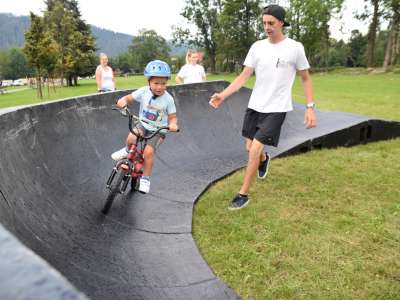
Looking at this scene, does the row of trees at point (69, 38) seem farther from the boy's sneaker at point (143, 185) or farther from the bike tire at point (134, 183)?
the boy's sneaker at point (143, 185)

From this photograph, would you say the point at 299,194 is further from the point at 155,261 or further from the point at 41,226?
the point at 41,226

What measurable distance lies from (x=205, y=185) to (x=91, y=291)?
316 centimetres

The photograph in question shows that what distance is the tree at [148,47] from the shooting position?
116m

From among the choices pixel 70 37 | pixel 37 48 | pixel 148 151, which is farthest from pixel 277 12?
pixel 70 37

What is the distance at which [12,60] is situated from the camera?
431 feet

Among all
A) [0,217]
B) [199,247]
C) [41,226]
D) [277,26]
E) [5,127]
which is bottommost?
[199,247]

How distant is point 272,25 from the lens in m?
4.36

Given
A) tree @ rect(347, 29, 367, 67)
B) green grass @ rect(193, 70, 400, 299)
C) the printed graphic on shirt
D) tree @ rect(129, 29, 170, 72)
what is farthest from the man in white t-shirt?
A: tree @ rect(129, 29, 170, 72)

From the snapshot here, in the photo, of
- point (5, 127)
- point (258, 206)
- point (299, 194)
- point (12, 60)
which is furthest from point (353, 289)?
point (12, 60)

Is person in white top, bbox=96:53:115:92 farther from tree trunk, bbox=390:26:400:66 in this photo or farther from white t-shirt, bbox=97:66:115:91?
tree trunk, bbox=390:26:400:66

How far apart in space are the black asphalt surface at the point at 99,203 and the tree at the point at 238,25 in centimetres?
5058

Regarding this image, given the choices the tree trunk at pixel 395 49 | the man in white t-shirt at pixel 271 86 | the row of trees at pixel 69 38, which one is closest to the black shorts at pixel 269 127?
the man in white t-shirt at pixel 271 86

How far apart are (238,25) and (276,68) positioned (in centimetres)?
5367

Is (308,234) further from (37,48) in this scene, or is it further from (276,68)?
(37,48)
